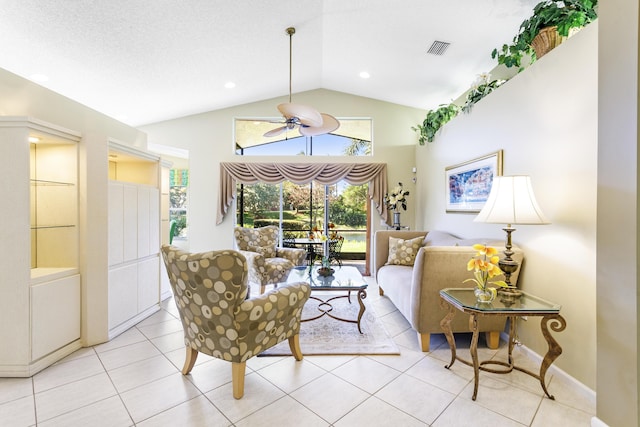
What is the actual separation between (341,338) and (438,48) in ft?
11.6

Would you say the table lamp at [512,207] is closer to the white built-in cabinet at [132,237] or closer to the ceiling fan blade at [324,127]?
the ceiling fan blade at [324,127]

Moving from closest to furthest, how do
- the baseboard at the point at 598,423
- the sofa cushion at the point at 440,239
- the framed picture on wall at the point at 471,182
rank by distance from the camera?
the baseboard at the point at 598,423 < the framed picture on wall at the point at 471,182 < the sofa cushion at the point at 440,239

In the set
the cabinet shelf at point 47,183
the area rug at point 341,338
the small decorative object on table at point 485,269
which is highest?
the cabinet shelf at point 47,183

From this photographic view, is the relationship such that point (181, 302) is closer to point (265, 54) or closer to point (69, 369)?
point (69, 369)

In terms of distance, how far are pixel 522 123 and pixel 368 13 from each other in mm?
1963

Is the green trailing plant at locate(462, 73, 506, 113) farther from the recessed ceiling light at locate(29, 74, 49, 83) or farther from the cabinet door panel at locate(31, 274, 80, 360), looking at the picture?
the recessed ceiling light at locate(29, 74, 49, 83)

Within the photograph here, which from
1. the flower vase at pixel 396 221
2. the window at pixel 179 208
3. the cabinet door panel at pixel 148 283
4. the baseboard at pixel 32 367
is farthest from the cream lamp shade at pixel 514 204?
the window at pixel 179 208

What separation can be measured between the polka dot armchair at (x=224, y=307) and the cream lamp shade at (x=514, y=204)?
160 cm

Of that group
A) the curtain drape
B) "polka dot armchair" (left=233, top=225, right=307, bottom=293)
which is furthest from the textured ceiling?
"polka dot armchair" (left=233, top=225, right=307, bottom=293)

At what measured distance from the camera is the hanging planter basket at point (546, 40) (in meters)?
2.12

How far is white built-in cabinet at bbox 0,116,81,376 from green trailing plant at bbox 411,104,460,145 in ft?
14.1

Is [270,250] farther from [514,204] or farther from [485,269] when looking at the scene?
[514,204]

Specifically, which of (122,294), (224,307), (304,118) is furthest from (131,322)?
(304,118)

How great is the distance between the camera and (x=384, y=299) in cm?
371
